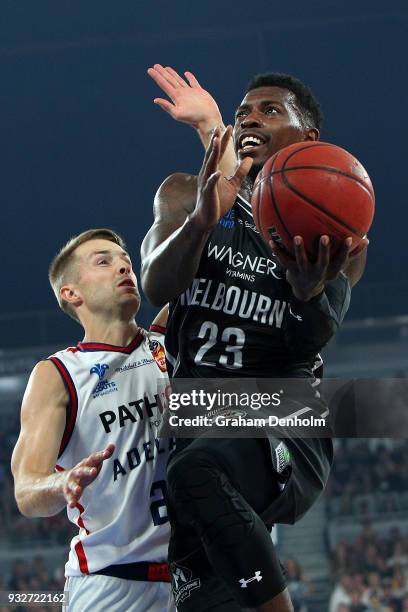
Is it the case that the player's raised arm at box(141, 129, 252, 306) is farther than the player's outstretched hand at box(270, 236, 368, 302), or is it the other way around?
the player's raised arm at box(141, 129, 252, 306)

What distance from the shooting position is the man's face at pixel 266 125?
10.7ft

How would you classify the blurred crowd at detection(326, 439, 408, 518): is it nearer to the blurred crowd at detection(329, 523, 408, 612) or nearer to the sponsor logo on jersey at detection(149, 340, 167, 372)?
the blurred crowd at detection(329, 523, 408, 612)

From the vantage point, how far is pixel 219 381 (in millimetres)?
2973

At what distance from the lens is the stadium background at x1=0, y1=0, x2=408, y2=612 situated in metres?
11.5

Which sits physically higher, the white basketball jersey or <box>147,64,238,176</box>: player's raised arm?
<box>147,64,238,176</box>: player's raised arm

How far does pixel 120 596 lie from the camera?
131 inches

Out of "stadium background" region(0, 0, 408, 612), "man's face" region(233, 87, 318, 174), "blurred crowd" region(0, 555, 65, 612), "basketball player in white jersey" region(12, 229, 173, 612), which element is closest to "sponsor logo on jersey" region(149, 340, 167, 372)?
"basketball player in white jersey" region(12, 229, 173, 612)

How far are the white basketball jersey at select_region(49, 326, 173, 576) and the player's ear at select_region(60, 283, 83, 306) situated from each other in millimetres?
273

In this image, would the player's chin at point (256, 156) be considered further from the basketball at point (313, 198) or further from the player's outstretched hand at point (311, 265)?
the player's outstretched hand at point (311, 265)

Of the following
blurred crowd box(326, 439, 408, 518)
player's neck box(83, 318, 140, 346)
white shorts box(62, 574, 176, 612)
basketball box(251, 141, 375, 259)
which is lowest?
blurred crowd box(326, 439, 408, 518)

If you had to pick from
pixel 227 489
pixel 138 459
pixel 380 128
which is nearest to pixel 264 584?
pixel 227 489

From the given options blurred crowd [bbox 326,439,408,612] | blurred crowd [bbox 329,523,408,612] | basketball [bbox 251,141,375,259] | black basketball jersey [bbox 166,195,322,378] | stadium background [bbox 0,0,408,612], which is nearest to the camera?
basketball [bbox 251,141,375,259]

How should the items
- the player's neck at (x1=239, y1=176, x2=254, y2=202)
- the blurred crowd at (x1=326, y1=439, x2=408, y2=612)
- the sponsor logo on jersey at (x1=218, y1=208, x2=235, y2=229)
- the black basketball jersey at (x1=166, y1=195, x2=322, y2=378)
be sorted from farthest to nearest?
the blurred crowd at (x1=326, y1=439, x2=408, y2=612) < the player's neck at (x1=239, y1=176, x2=254, y2=202) < the sponsor logo on jersey at (x1=218, y1=208, x2=235, y2=229) < the black basketball jersey at (x1=166, y1=195, x2=322, y2=378)

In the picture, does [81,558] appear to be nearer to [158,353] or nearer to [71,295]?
[158,353]
